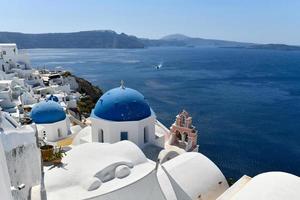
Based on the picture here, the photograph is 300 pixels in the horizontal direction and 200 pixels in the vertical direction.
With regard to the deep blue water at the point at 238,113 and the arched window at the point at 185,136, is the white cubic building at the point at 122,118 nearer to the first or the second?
the arched window at the point at 185,136

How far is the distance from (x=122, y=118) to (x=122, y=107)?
27.3 inches

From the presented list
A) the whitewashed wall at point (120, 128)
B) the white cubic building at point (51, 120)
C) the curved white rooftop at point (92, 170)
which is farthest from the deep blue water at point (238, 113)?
the curved white rooftop at point (92, 170)

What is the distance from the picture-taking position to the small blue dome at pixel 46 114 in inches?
972

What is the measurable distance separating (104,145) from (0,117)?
5.81 metres

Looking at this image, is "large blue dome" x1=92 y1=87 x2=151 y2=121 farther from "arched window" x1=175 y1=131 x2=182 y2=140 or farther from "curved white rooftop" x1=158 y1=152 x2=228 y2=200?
"curved white rooftop" x1=158 y1=152 x2=228 y2=200

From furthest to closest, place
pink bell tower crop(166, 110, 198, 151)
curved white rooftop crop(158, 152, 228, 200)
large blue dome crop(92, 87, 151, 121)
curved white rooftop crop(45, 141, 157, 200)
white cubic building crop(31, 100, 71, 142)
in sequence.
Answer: white cubic building crop(31, 100, 71, 142)
pink bell tower crop(166, 110, 198, 151)
large blue dome crop(92, 87, 151, 121)
curved white rooftop crop(158, 152, 228, 200)
curved white rooftop crop(45, 141, 157, 200)

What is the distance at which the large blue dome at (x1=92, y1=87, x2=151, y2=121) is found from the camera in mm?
19203

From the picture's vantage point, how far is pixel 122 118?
19156mm

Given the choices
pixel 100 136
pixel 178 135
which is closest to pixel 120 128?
pixel 100 136

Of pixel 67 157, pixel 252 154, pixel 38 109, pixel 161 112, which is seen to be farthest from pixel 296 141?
pixel 67 157

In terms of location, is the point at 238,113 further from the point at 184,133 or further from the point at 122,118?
the point at 122,118

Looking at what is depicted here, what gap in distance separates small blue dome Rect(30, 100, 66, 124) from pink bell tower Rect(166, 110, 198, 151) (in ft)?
31.3

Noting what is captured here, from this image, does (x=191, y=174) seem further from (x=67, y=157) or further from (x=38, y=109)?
(x=38, y=109)

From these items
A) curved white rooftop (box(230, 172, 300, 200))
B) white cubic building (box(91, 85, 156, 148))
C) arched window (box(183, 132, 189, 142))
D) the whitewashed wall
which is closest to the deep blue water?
arched window (box(183, 132, 189, 142))
